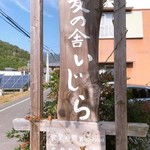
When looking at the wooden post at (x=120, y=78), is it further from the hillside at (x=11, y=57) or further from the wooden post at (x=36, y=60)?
the hillside at (x=11, y=57)

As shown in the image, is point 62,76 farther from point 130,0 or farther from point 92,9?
point 130,0

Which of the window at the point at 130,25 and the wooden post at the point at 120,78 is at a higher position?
the window at the point at 130,25

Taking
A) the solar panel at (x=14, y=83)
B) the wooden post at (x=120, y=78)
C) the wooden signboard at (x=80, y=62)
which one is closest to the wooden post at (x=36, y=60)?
the wooden signboard at (x=80, y=62)

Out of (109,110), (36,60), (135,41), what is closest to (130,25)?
(135,41)

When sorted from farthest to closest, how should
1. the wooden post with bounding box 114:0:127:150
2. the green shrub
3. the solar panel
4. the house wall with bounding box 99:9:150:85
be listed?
the solar panel, the house wall with bounding box 99:9:150:85, the green shrub, the wooden post with bounding box 114:0:127:150

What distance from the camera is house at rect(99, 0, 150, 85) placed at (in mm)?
17750

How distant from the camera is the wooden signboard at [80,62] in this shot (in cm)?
378

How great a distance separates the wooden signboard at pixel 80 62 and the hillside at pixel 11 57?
7051 centimetres

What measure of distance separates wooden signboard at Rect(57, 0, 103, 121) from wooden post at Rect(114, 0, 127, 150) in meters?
0.32

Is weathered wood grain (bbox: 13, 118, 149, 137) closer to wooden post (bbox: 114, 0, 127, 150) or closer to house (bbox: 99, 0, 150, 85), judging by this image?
wooden post (bbox: 114, 0, 127, 150)

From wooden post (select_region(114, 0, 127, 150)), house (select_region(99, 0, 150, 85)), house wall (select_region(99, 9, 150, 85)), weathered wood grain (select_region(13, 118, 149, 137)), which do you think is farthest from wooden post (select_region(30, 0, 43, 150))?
house wall (select_region(99, 9, 150, 85))

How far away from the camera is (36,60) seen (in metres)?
4.12

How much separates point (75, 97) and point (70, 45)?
0.64m

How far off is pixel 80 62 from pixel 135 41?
48.9 ft
